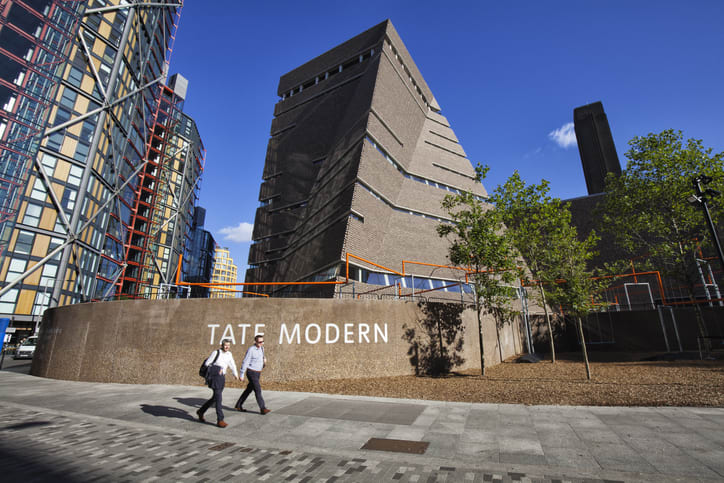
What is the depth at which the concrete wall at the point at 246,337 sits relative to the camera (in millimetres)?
11023

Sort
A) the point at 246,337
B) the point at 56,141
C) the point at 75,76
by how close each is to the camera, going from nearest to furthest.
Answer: the point at 246,337 < the point at 56,141 < the point at 75,76

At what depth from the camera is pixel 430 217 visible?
98.1 ft

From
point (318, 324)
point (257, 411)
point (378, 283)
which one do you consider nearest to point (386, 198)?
point (378, 283)

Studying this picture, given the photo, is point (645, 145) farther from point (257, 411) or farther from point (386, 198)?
point (257, 411)

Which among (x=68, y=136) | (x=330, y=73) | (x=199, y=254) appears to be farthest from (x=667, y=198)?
(x=199, y=254)

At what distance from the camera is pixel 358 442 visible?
5395 mm

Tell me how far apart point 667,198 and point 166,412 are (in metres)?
22.8

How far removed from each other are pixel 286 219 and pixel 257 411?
107 feet

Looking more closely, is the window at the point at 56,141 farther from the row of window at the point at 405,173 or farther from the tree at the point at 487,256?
the tree at the point at 487,256

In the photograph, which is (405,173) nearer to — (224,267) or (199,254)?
(199,254)

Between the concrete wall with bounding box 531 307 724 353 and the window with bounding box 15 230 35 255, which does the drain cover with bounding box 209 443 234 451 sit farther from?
the window with bounding box 15 230 35 255

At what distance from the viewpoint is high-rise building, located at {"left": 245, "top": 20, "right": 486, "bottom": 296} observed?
25.4 m

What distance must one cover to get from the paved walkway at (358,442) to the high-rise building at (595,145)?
173m

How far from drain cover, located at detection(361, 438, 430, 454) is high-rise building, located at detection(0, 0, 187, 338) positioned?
28.7 meters
